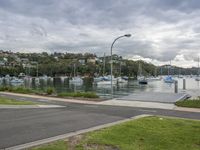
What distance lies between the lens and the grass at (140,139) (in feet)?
25.7

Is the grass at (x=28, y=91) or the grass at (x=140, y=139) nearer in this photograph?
the grass at (x=140, y=139)

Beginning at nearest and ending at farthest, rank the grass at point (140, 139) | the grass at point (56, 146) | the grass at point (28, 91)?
the grass at point (56, 146)
the grass at point (140, 139)
the grass at point (28, 91)

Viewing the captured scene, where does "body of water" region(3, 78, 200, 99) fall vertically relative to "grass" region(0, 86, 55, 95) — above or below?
below

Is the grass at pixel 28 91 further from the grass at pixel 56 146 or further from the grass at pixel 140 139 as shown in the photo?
the grass at pixel 56 146

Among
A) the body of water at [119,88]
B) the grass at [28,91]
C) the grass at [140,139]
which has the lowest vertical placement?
the body of water at [119,88]

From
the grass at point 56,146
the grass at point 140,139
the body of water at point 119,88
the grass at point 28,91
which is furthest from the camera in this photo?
the body of water at point 119,88

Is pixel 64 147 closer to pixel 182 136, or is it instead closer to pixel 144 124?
pixel 182 136

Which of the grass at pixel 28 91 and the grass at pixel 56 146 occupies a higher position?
the grass at pixel 28 91

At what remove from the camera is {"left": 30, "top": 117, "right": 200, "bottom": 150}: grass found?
308 inches

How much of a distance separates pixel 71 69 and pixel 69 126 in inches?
5576

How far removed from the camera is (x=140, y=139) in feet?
28.8

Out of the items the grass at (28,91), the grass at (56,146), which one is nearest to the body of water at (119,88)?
the grass at (28,91)

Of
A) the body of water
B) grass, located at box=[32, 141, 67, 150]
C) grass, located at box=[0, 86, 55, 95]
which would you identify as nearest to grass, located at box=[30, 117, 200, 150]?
grass, located at box=[32, 141, 67, 150]

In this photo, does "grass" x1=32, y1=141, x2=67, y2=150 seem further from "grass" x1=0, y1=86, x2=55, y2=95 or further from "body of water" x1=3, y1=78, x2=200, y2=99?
"grass" x1=0, y1=86, x2=55, y2=95
